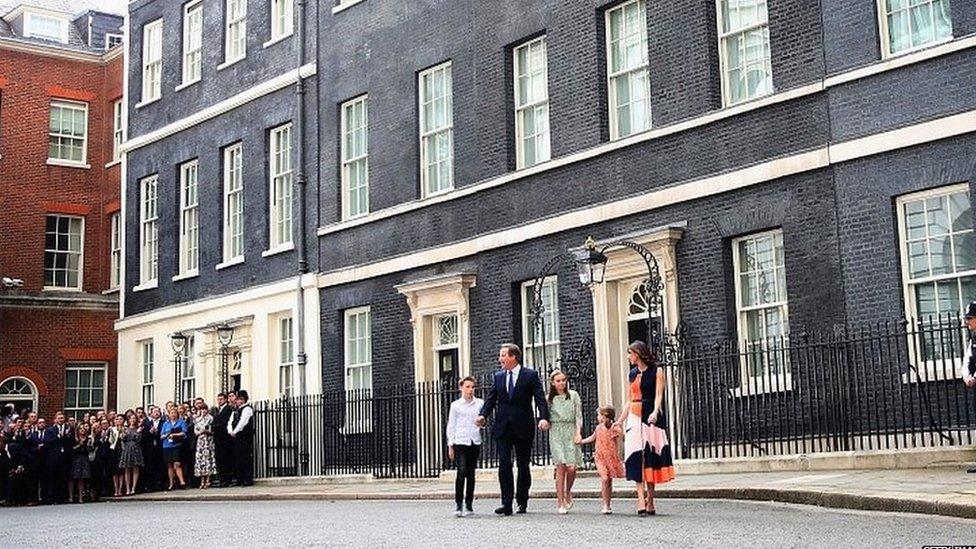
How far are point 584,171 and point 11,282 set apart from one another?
1984cm

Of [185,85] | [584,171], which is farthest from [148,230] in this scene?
[584,171]

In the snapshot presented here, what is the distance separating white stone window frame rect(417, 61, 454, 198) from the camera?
951 inches

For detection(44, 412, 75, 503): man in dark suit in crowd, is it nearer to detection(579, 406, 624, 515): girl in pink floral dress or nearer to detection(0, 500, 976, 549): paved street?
detection(0, 500, 976, 549): paved street

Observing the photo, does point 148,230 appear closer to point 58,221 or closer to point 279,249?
point 58,221

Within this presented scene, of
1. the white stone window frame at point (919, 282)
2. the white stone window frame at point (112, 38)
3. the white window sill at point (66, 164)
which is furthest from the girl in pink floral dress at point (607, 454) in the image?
the white stone window frame at point (112, 38)

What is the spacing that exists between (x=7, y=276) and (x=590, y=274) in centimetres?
2167

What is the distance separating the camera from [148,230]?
1292 inches

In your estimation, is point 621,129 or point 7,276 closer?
point 621,129

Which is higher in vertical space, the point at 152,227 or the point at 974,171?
the point at 152,227

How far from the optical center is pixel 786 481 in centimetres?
1454

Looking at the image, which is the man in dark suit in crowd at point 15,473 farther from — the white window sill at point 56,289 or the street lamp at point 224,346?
the white window sill at point 56,289

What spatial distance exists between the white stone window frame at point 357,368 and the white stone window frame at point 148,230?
820 centimetres

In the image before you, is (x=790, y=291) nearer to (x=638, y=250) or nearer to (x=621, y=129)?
(x=638, y=250)

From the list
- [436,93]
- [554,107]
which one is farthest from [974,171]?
[436,93]
